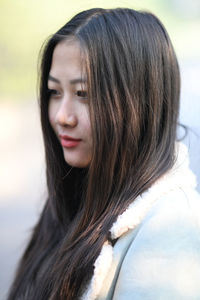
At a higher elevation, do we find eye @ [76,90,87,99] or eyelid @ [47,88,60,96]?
eye @ [76,90,87,99]

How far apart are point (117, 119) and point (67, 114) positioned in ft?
0.49

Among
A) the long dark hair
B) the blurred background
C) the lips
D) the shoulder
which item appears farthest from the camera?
the blurred background

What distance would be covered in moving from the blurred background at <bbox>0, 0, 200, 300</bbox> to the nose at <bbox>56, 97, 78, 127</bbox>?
80 cm

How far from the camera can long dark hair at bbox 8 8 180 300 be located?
53.3 inches

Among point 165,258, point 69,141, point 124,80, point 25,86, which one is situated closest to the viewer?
point 165,258

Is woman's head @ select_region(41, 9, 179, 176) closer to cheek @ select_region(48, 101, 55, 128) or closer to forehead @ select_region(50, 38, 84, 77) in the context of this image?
forehead @ select_region(50, 38, 84, 77)

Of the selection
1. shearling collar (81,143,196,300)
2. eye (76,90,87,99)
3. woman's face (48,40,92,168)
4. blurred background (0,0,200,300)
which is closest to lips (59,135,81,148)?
woman's face (48,40,92,168)

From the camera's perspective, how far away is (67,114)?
1.42m

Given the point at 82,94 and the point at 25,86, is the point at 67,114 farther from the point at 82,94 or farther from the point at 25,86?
the point at 25,86

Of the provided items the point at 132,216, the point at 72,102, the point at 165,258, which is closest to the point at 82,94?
the point at 72,102

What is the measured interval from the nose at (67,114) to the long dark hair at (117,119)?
0.08m

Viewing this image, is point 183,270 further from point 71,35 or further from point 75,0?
point 75,0

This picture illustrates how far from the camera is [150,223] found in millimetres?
1257

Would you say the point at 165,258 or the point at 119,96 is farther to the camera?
the point at 119,96
